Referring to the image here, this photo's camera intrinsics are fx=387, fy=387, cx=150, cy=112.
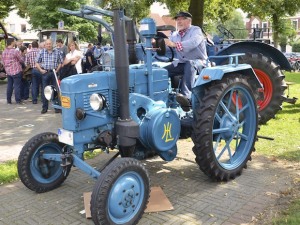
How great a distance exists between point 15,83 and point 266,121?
7.25m

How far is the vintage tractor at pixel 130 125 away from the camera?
3564mm

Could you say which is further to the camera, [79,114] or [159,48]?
[159,48]

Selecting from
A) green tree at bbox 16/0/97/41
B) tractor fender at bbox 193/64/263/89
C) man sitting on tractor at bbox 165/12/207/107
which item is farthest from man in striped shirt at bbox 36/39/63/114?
green tree at bbox 16/0/97/41

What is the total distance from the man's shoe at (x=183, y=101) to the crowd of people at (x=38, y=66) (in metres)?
4.24

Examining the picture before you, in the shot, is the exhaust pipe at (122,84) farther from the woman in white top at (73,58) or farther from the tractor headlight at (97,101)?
the woman in white top at (73,58)

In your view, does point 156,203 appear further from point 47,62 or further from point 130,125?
point 47,62

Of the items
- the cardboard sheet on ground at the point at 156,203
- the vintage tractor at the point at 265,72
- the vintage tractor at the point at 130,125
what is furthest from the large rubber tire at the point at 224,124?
the vintage tractor at the point at 265,72

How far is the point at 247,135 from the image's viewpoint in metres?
5.13

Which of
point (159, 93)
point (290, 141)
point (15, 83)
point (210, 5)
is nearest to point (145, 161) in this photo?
point (159, 93)

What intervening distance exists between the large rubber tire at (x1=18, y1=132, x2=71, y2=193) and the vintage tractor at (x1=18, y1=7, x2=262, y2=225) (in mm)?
11

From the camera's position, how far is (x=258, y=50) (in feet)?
25.7

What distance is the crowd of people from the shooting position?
965 centimetres

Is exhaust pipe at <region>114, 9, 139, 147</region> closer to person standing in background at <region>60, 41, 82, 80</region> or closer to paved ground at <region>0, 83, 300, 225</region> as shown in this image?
paved ground at <region>0, 83, 300, 225</region>

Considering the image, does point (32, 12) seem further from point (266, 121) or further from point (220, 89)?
point (220, 89)
